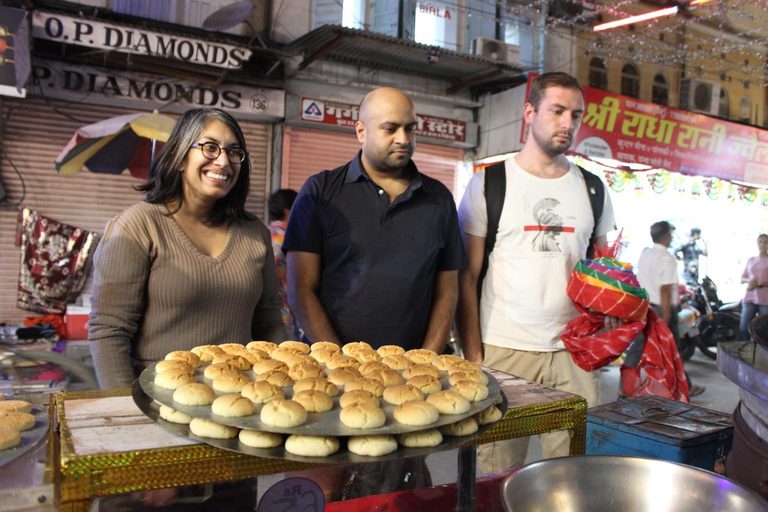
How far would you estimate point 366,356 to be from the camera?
1.84 m

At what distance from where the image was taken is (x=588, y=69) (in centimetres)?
1067

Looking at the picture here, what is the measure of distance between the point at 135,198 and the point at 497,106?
5431mm

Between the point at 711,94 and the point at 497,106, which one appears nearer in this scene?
the point at 497,106

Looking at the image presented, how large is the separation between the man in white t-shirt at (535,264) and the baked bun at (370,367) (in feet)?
4.24

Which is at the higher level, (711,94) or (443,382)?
(711,94)

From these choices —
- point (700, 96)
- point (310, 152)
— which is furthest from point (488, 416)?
point (700, 96)

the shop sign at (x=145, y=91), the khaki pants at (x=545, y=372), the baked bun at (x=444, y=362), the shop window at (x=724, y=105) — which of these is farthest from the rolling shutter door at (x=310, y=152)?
the shop window at (x=724, y=105)

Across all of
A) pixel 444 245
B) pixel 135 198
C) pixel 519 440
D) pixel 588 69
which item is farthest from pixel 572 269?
pixel 588 69

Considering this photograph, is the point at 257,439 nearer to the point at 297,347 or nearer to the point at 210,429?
the point at 210,429

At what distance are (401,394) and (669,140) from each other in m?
10.3

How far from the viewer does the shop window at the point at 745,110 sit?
43.3 feet

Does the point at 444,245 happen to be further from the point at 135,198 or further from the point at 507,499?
the point at 135,198

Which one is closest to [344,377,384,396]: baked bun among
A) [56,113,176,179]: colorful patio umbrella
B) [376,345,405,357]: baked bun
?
[376,345,405,357]: baked bun

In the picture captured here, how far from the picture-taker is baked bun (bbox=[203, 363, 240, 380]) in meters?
1.53
